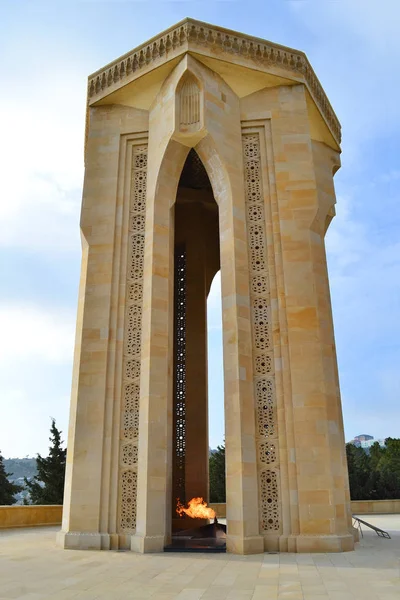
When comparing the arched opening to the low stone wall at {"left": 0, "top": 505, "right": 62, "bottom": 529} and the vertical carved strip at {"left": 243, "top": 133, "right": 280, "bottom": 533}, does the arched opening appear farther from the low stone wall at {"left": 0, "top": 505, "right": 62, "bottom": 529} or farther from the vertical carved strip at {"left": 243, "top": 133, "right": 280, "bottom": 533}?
the low stone wall at {"left": 0, "top": 505, "right": 62, "bottom": 529}

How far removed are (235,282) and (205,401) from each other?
4660 mm

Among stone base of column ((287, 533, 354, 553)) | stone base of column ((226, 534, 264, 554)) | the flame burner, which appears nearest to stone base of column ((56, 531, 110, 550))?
the flame burner

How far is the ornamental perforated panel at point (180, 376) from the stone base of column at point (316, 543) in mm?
4782

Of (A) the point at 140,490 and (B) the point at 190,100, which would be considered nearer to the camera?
(A) the point at 140,490

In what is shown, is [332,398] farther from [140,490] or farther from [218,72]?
[218,72]

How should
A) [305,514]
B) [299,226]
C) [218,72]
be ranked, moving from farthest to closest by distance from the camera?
[218,72] → [299,226] → [305,514]

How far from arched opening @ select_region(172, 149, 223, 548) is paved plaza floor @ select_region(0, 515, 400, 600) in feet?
15.1

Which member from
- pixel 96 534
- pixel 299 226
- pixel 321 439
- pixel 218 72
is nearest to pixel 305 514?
pixel 321 439

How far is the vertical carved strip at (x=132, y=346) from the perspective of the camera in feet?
28.7

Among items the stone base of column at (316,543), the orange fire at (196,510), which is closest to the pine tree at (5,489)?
the orange fire at (196,510)

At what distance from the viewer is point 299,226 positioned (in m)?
9.81

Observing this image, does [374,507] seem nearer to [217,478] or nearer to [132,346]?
[217,478]

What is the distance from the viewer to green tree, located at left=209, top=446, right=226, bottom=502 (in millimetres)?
23578

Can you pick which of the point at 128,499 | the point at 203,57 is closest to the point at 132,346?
the point at 128,499
